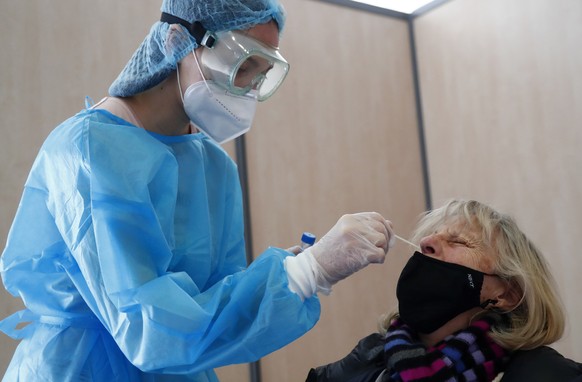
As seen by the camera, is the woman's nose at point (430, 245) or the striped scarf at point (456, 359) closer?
the striped scarf at point (456, 359)

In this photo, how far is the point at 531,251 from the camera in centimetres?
159

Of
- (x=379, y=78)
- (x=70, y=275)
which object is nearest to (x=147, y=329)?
(x=70, y=275)

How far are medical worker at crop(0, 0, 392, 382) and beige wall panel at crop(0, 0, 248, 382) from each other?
0.88m

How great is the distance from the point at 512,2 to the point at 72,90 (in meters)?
2.04

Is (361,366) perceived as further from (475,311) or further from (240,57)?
(240,57)

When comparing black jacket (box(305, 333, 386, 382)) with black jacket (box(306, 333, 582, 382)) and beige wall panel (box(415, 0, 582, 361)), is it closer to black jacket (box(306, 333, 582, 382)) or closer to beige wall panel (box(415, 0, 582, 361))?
black jacket (box(306, 333, 582, 382))

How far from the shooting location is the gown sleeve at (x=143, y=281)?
102 cm

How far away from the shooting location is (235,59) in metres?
1.29

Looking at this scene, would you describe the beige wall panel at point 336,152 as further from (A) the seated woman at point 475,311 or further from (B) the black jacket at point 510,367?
(A) the seated woman at point 475,311

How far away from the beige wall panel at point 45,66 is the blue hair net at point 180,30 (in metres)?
0.97

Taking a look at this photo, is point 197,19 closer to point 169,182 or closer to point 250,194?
point 169,182

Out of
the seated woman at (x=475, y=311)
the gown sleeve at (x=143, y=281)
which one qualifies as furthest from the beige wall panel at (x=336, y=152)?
the gown sleeve at (x=143, y=281)

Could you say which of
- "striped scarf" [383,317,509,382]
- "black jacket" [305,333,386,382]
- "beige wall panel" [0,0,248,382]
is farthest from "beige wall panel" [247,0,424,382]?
"striped scarf" [383,317,509,382]

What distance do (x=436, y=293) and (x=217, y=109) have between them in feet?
2.33
